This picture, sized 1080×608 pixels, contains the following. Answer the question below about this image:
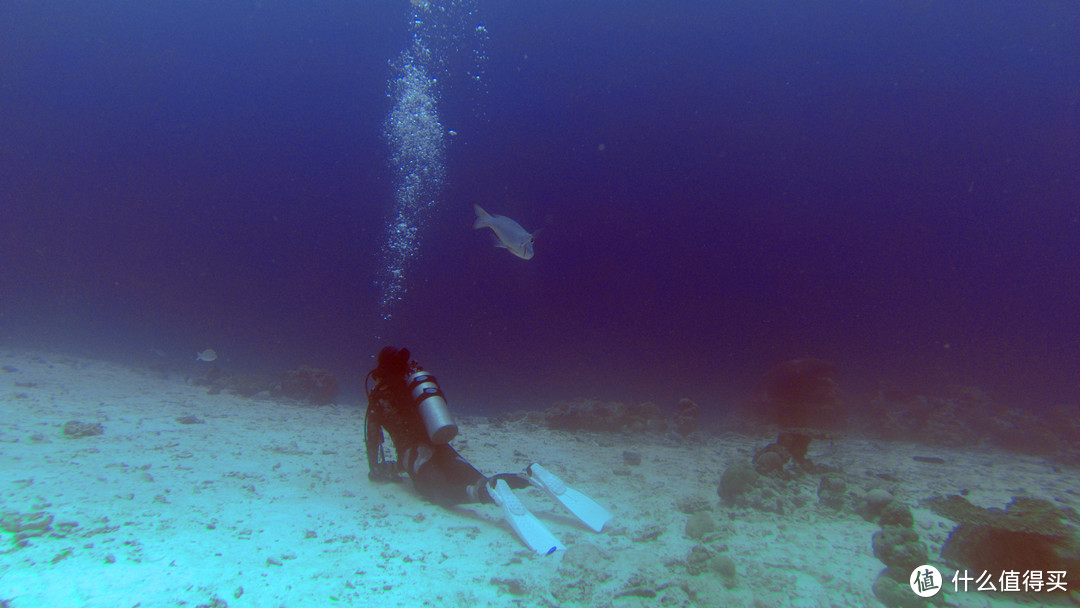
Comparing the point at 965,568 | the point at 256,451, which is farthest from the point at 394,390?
the point at 965,568

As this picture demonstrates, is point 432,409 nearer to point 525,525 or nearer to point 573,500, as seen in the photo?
point 525,525

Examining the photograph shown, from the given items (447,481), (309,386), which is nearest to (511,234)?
(447,481)

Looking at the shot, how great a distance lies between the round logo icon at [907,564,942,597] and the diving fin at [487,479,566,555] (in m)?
2.51

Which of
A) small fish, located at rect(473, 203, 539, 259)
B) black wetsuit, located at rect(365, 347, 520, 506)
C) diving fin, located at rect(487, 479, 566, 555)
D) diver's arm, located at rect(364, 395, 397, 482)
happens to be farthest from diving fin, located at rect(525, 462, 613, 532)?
small fish, located at rect(473, 203, 539, 259)

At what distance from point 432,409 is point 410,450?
77 centimetres

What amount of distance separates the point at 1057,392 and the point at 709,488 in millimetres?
38280

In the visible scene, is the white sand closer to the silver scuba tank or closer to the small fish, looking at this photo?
the silver scuba tank

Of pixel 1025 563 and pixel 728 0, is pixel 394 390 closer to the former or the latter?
pixel 1025 563

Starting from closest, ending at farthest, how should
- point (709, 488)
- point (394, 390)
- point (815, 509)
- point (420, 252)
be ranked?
point (815, 509) → point (394, 390) → point (709, 488) → point (420, 252)

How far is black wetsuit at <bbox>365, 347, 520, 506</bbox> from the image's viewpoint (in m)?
4.29

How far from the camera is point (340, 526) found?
11.5 ft

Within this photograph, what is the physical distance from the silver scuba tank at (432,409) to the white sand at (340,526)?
854mm

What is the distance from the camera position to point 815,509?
14.0 feet

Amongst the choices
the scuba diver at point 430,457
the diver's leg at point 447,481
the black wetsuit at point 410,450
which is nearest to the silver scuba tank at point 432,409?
the scuba diver at point 430,457
